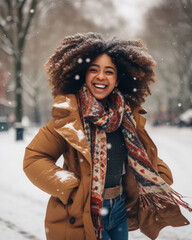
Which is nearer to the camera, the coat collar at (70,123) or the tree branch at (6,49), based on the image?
the coat collar at (70,123)

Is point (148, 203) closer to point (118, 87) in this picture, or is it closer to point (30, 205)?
point (118, 87)

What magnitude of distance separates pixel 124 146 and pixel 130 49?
2.70 feet

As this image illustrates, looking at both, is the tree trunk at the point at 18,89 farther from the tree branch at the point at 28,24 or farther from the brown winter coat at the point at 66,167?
the brown winter coat at the point at 66,167

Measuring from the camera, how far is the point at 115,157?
2053 mm

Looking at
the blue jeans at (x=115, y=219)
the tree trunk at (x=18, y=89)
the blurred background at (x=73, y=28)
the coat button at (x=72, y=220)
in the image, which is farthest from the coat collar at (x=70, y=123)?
the tree trunk at (x=18, y=89)

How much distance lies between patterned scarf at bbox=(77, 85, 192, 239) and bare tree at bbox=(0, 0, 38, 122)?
10041 mm

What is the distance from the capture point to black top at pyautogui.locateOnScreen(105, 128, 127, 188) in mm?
2027

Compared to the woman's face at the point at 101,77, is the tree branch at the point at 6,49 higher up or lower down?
higher up

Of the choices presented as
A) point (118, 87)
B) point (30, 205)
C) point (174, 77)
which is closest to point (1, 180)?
point (30, 205)

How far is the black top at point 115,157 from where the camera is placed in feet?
6.65

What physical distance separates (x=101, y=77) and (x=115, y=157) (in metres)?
0.64

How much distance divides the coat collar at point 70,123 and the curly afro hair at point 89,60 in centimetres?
29

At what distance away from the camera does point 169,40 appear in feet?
61.4

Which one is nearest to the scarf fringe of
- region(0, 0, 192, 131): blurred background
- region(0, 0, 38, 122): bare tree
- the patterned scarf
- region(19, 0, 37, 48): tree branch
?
the patterned scarf
